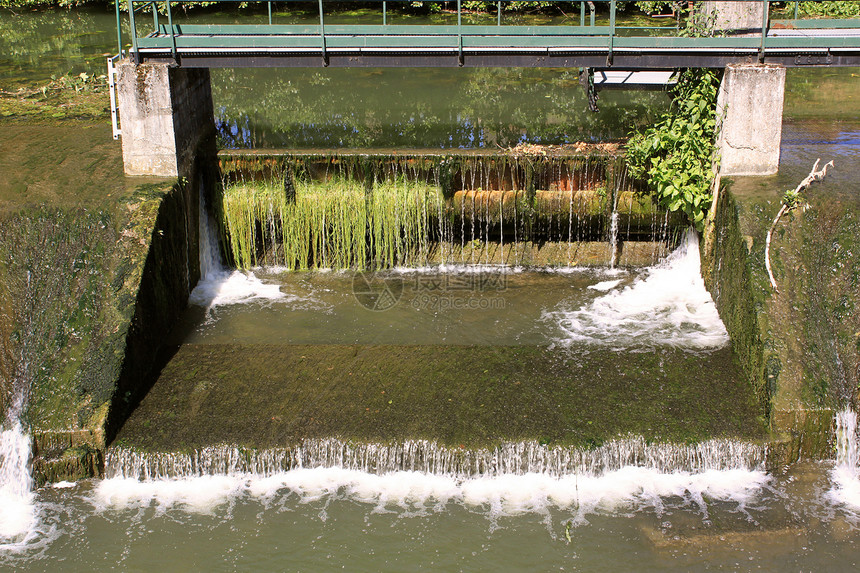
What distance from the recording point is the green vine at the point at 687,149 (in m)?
10.5

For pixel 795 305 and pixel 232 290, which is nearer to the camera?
pixel 795 305

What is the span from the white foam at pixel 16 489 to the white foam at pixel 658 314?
5764 mm

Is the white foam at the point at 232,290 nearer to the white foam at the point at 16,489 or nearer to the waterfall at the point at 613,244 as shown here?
the white foam at the point at 16,489

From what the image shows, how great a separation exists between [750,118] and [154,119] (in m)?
7.54

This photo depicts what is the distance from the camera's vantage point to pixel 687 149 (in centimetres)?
1055

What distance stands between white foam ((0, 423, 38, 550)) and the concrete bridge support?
3.97 metres

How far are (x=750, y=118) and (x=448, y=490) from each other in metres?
6.08

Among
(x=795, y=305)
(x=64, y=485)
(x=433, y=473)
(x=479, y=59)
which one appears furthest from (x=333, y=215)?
(x=795, y=305)

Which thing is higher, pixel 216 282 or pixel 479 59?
pixel 479 59

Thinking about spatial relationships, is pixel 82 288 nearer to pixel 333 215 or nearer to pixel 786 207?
pixel 333 215

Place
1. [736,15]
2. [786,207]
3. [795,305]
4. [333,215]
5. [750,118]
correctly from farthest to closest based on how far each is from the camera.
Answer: [736,15] < [333,215] < [750,118] < [786,207] < [795,305]

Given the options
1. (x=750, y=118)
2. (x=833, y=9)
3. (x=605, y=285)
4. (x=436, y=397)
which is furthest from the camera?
(x=833, y=9)

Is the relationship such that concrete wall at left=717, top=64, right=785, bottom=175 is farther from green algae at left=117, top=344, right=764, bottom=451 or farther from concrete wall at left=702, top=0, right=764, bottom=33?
concrete wall at left=702, top=0, right=764, bottom=33

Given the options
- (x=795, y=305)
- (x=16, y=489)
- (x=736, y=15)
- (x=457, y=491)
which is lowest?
(x=457, y=491)
